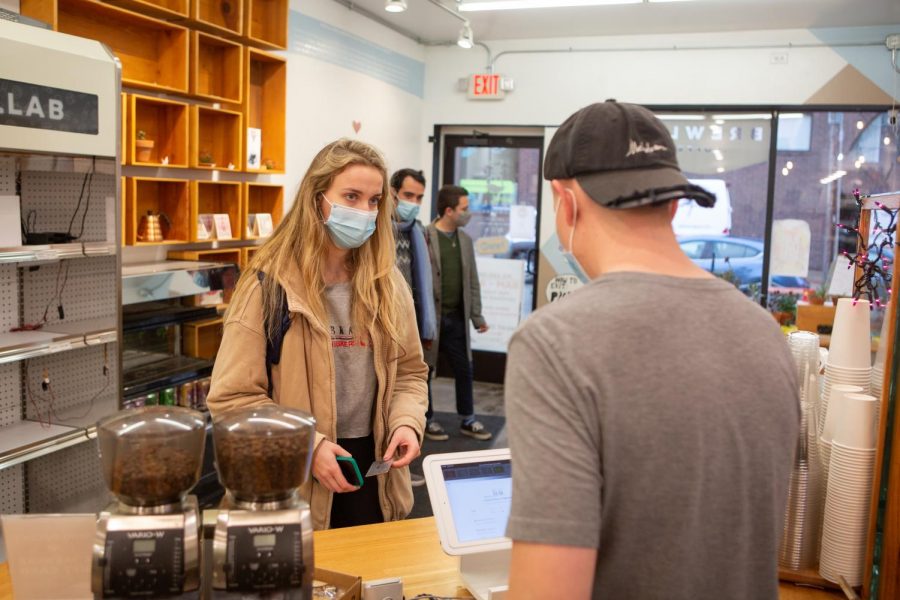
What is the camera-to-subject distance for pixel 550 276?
7.27m

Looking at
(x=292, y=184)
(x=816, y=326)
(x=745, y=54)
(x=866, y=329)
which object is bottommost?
(x=816, y=326)

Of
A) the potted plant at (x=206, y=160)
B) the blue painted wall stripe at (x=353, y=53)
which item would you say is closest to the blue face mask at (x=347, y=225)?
the potted plant at (x=206, y=160)

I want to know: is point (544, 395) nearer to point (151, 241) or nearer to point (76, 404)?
point (76, 404)

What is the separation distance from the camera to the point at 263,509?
1.10 metres

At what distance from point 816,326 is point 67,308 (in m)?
4.29

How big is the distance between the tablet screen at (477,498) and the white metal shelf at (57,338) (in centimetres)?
207

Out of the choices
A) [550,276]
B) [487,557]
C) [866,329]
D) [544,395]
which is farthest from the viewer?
[550,276]

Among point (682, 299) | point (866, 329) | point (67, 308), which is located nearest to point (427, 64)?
point (67, 308)

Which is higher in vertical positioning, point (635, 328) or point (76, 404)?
point (635, 328)

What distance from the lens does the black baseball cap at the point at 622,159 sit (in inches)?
38.8

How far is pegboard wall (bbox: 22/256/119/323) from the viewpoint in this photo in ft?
11.2

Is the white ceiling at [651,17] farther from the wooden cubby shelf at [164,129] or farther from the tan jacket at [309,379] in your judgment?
the tan jacket at [309,379]

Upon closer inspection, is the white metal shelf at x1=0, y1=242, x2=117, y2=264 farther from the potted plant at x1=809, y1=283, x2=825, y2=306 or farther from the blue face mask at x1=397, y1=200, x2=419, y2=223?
the potted plant at x1=809, y1=283, x2=825, y2=306

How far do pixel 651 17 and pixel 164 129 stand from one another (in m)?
3.85
